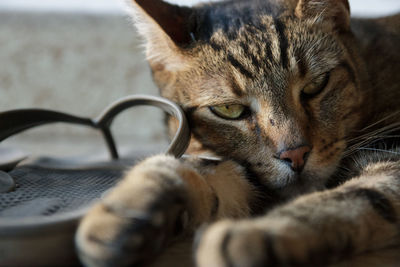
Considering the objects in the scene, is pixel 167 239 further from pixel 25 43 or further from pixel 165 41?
pixel 25 43

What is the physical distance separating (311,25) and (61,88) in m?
1.46

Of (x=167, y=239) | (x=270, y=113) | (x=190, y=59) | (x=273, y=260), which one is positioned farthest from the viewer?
(x=190, y=59)

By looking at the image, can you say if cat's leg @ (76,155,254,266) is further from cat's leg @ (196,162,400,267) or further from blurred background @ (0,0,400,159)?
blurred background @ (0,0,400,159)

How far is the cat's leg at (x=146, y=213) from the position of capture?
0.52 meters

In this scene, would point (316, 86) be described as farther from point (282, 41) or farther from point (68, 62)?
point (68, 62)

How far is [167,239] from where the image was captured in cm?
59

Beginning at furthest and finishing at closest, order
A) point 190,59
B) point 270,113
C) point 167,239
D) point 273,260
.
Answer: point 190,59, point 270,113, point 167,239, point 273,260

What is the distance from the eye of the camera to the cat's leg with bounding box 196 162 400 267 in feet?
1.55

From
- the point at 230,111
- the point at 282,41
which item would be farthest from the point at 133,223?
the point at 282,41

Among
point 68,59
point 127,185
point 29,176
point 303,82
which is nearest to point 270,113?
point 303,82

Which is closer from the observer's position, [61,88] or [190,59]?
[190,59]

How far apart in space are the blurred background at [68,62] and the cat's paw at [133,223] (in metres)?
1.40

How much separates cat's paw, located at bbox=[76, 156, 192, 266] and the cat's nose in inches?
9.8

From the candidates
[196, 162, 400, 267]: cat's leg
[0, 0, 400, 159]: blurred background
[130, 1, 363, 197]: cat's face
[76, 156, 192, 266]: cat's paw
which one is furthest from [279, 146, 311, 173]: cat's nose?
[0, 0, 400, 159]: blurred background
